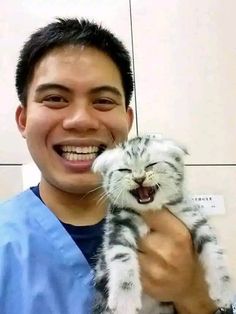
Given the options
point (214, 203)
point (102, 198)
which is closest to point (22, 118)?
point (102, 198)

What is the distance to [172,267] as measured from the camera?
816 millimetres

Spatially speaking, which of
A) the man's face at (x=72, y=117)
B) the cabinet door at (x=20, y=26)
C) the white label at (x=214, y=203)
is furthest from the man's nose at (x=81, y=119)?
the white label at (x=214, y=203)

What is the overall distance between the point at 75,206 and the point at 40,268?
6.8 inches

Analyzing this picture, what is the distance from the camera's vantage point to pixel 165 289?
2.64 feet

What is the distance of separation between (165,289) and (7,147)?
80 cm

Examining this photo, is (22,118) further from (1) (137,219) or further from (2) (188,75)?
(2) (188,75)

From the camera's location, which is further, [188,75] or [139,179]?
[188,75]

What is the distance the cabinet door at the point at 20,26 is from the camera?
4.82ft

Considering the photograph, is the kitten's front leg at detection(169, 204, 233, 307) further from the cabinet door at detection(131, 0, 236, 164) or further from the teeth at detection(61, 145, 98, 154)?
the cabinet door at detection(131, 0, 236, 164)

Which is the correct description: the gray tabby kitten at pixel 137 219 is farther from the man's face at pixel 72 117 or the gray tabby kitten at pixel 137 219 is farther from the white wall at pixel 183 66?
the white wall at pixel 183 66

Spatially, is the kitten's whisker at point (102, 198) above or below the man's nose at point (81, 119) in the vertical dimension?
below

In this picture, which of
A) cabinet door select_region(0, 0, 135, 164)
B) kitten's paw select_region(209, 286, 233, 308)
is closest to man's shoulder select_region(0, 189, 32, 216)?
kitten's paw select_region(209, 286, 233, 308)

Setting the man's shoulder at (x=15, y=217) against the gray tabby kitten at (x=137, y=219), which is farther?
the man's shoulder at (x=15, y=217)

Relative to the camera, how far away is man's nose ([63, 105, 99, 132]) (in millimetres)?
873
